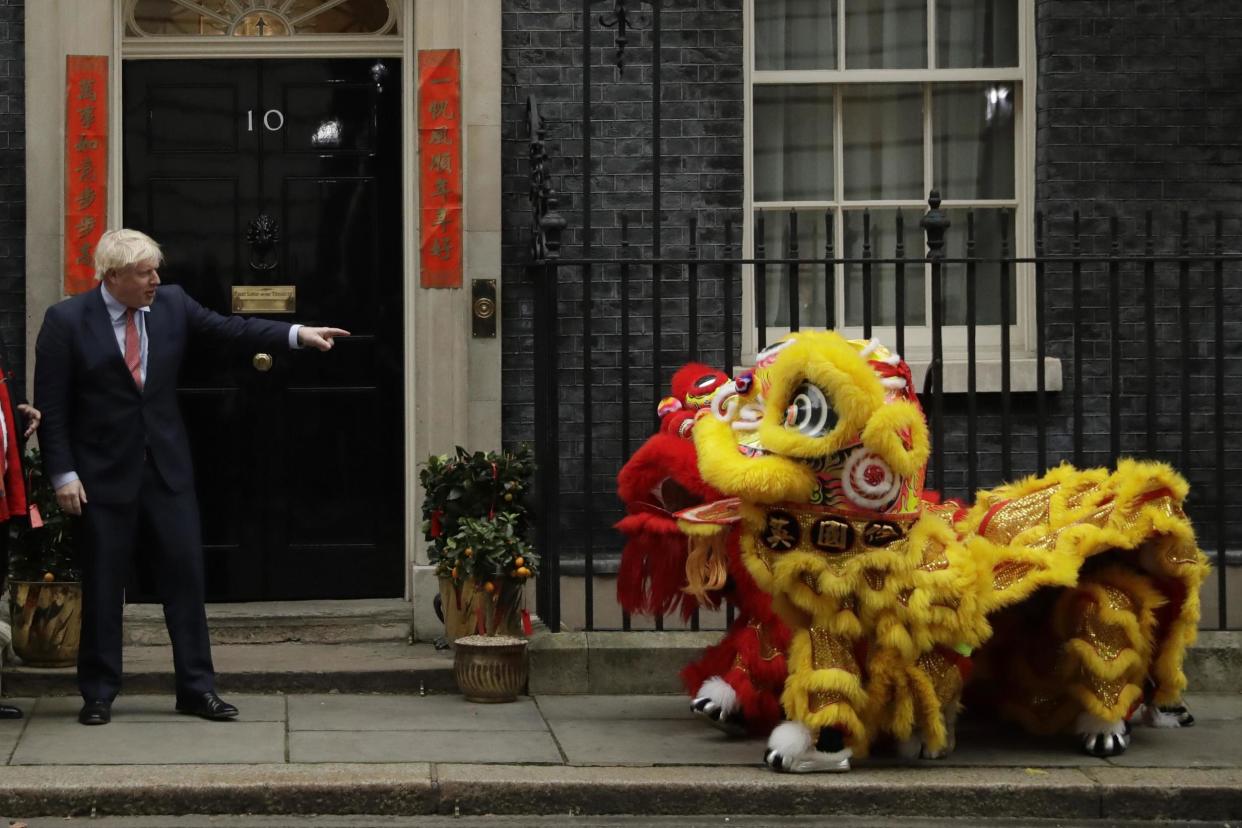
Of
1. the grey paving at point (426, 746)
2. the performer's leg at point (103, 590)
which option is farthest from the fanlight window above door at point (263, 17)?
the grey paving at point (426, 746)

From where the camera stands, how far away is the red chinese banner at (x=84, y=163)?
29.0 feet

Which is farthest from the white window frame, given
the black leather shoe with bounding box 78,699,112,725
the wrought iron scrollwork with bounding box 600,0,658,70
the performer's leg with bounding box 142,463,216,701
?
the black leather shoe with bounding box 78,699,112,725

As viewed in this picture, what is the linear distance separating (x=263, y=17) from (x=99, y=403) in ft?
9.55

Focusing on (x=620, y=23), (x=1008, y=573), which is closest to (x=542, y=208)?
(x=620, y=23)

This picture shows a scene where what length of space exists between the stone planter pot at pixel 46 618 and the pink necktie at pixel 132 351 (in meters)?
1.21

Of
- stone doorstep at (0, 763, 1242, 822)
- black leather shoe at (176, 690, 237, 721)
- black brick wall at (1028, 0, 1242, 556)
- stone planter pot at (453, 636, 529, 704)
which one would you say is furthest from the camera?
black brick wall at (1028, 0, 1242, 556)

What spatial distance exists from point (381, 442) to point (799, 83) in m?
2.74

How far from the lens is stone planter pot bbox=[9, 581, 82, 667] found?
798 cm

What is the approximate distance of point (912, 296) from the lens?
9742mm

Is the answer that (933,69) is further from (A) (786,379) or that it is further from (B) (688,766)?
(B) (688,766)

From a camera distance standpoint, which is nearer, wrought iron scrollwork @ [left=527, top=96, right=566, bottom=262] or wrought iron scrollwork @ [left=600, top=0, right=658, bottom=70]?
wrought iron scrollwork @ [left=527, top=96, right=566, bottom=262]

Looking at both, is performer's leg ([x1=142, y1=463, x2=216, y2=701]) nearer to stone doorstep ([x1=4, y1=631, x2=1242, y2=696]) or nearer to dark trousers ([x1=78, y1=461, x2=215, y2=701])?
dark trousers ([x1=78, y1=461, x2=215, y2=701])

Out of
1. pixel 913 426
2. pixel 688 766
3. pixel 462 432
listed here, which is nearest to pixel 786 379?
pixel 913 426

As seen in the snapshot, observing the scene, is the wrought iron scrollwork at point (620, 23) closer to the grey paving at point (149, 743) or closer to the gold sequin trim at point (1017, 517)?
the gold sequin trim at point (1017, 517)
